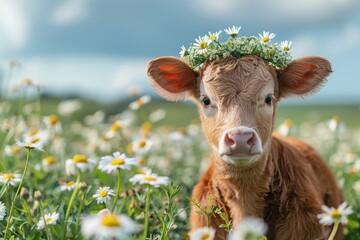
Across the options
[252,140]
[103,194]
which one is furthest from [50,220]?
[252,140]

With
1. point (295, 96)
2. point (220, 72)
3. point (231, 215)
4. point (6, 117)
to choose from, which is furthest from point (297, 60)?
point (6, 117)

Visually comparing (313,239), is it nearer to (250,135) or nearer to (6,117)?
(250,135)

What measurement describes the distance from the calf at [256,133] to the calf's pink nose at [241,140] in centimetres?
8

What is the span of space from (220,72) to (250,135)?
2.54 feet

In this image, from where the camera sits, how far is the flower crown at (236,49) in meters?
4.32

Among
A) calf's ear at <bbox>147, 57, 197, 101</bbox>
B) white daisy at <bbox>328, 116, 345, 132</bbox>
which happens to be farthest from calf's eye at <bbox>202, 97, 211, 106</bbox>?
white daisy at <bbox>328, 116, 345, 132</bbox>

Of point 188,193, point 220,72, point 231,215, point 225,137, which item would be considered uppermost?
point 220,72

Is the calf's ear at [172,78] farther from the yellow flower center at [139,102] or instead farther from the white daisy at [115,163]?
the yellow flower center at [139,102]

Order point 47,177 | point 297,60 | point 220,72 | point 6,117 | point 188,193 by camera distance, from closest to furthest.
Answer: point 220,72
point 297,60
point 47,177
point 188,193
point 6,117

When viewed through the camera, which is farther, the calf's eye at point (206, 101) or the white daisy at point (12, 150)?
the white daisy at point (12, 150)

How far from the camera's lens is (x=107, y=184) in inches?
220

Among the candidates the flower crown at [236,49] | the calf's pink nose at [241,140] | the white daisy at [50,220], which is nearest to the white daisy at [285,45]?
the flower crown at [236,49]

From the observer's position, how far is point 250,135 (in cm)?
359

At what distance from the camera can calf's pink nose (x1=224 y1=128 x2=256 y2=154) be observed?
141 inches
